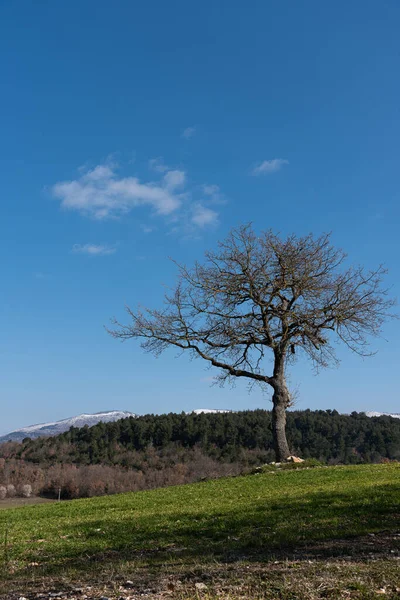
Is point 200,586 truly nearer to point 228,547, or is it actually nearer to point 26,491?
point 228,547

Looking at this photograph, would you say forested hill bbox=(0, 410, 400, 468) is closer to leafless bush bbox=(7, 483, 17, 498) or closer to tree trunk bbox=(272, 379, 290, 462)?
leafless bush bbox=(7, 483, 17, 498)

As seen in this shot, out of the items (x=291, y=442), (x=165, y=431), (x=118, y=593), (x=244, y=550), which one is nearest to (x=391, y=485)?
(x=244, y=550)

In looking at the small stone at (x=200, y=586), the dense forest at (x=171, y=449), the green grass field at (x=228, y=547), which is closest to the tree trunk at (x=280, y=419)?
the green grass field at (x=228, y=547)

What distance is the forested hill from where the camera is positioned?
98875 millimetres

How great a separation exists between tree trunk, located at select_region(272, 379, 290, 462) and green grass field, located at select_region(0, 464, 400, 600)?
11.2 metres

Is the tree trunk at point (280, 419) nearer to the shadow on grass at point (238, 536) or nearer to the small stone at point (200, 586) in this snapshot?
the shadow on grass at point (238, 536)

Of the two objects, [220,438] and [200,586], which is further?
[220,438]

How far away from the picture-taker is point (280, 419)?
28.6 m

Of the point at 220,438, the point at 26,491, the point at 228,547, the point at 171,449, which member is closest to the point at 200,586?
the point at 228,547

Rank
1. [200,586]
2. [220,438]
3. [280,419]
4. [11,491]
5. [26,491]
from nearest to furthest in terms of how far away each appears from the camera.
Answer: [200,586] → [280,419] → [26,491] → [11,491] → [220,438]

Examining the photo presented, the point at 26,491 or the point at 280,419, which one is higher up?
the point at 280,419

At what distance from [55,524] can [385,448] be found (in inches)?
3772

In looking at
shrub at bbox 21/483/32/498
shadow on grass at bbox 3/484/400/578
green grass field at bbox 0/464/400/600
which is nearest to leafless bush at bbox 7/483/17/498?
shrub at bbox 21/483/32/498

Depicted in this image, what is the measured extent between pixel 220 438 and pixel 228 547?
363ft
